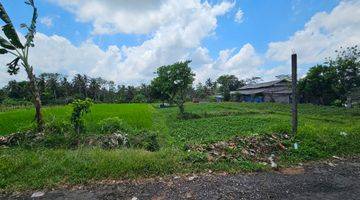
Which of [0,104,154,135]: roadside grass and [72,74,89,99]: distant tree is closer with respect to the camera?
[0,104,154,135]: roadside grass

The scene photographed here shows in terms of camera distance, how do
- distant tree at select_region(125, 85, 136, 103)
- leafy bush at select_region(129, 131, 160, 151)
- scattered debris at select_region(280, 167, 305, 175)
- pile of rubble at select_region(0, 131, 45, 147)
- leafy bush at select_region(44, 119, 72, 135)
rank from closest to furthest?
scattered debris at select_region(280, 167, 305, 175) < pile of rubble at select_region(0, 131, 45, 147) < leafy bush at select_region(129, 131, 160, 151) < leafy bush at select_region(44, 119, 72, 135) < distant tree at select_region(125, 85, 136, 103)

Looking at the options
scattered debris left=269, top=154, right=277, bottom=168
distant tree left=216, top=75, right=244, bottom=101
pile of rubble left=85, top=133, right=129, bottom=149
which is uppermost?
distant tree left=216, top=75, right=244, bottom=101

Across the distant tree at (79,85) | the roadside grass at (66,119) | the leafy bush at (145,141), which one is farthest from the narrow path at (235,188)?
the distant tree at (79,85)

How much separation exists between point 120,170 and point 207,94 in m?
78.0

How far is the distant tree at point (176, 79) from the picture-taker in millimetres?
30016

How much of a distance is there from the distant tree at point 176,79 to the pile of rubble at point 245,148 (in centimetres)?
2108

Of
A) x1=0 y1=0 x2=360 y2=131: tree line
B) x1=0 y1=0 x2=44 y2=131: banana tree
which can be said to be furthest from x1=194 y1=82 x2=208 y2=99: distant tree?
x1=0 y1=0 x2=44 y2=131: banana tree

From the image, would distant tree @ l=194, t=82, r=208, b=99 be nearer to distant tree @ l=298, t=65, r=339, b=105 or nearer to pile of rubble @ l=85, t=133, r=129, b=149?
distant tree @ l=298, t=65, r=339, b=105

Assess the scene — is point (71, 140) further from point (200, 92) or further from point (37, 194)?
point (200, 92)

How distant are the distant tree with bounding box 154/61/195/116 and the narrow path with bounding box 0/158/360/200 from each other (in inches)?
920

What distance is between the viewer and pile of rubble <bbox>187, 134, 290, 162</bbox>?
23.8ft

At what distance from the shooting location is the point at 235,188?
5484 millimetres

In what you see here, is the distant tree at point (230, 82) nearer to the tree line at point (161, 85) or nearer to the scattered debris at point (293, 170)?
the tree line at point (161, 85)

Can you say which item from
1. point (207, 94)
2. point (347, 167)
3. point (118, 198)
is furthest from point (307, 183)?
point (207, 94)
